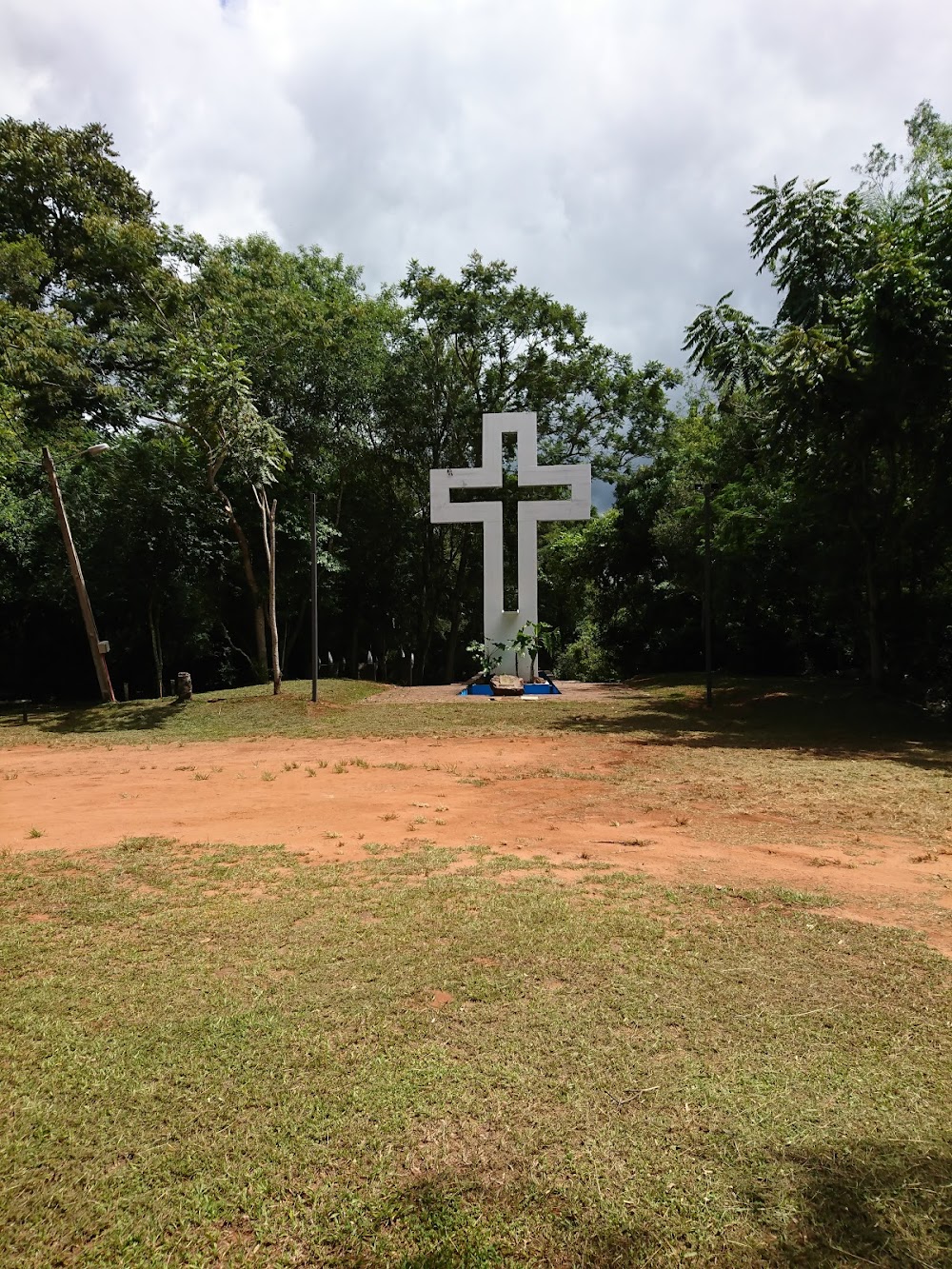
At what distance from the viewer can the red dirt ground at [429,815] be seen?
199 inches

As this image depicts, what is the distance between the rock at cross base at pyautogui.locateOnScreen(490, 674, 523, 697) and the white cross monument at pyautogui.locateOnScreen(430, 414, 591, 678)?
1.06m

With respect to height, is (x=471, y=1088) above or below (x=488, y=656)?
below

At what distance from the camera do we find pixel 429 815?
6852 millimetres

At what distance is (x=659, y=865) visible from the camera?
523cm

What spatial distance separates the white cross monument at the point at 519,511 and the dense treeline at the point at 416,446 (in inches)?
125

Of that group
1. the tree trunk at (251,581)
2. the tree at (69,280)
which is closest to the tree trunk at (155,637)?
the tree trunk at (251,581)

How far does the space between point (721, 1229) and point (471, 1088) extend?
863mm

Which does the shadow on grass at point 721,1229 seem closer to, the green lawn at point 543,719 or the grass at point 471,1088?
the grass at point 471,1088

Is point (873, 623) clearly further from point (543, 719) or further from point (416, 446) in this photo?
point (416, 446)

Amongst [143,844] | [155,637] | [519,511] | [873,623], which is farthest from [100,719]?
[873,623]

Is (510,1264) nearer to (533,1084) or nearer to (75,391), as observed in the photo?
(533,1084)

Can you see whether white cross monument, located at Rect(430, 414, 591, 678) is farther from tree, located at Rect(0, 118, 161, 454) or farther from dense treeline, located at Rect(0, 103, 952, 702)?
tree, located at Rect(0, 118, 161, 454)

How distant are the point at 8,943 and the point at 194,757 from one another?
22.4 feet

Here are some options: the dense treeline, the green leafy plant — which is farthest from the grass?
the green leafy plant
